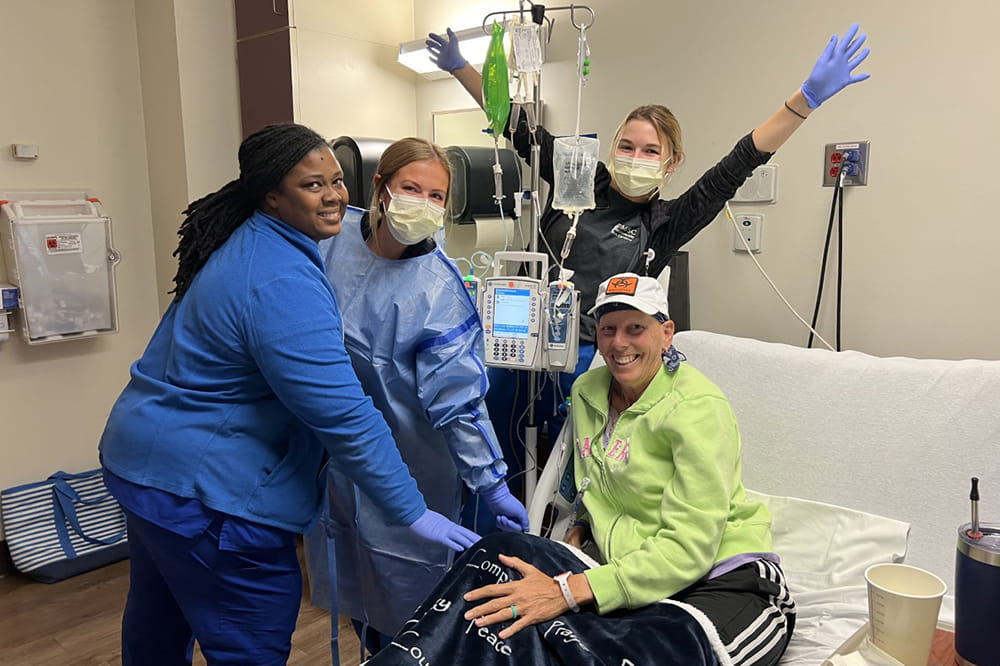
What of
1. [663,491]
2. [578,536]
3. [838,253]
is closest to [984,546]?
[663,491]

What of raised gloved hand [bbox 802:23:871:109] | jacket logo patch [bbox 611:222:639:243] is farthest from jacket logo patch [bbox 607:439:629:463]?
raised gloved hand [bbox 802:23:871:109]

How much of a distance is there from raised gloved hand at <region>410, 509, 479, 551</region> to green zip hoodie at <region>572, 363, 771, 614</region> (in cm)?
27

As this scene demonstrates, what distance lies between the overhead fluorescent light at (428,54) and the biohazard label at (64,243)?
1.42 metres

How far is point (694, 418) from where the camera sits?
4.74 feet

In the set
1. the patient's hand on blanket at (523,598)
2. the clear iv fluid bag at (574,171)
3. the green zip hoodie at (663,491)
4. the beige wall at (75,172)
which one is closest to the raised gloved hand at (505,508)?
the green zip hoodie at (663,491)

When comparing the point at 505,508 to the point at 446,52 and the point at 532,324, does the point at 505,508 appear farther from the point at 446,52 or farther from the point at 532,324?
the point at 446,52

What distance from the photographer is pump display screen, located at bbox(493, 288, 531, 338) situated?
5.98 feet

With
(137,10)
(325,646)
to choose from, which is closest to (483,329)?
(325,646)

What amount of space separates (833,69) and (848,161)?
1.84 ft

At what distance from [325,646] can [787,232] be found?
1.93 meters

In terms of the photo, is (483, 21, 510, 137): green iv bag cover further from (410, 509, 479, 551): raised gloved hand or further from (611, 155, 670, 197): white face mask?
(410, 509, 479, 551): raised gloved hand

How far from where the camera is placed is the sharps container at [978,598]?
38.9 inches

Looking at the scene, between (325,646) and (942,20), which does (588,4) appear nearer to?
→ (942,20)

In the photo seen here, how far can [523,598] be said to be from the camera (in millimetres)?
1298
